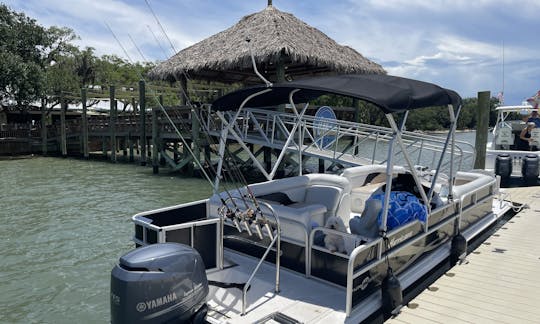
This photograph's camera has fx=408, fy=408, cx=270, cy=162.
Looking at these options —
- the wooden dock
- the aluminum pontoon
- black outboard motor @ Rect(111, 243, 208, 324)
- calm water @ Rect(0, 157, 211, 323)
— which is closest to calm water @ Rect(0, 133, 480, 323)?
calm water @ Rect(0, 157, 211, 323)

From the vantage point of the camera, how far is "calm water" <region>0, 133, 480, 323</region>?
17.0 ft

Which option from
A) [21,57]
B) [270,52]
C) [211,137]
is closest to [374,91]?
[211,137]

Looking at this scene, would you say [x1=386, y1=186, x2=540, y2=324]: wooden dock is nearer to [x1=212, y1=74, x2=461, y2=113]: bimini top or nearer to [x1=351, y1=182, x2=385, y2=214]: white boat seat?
[x1=351, y1=182, x2=385, y2=214]: white boat seat

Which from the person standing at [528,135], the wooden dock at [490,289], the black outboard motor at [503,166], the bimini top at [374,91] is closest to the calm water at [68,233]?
the bimini top at [374,91]

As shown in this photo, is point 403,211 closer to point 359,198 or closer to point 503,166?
point 359,198

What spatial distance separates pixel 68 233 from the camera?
810cm

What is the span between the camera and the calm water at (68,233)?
5164 mm

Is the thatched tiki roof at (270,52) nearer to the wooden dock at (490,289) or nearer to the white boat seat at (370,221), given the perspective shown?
the wooden dock at (490,289)

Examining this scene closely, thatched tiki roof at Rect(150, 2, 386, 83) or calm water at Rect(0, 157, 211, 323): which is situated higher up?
thatched tiki roof at Rect(150, 2, 386, 83)

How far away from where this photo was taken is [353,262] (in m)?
3.22

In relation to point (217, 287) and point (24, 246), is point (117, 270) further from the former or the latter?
point (24, 246)

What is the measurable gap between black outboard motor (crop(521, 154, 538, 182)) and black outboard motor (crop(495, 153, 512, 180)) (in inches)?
13.9

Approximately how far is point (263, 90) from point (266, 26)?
434 inches

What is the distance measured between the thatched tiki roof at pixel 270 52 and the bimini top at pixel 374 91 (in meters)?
8.46
